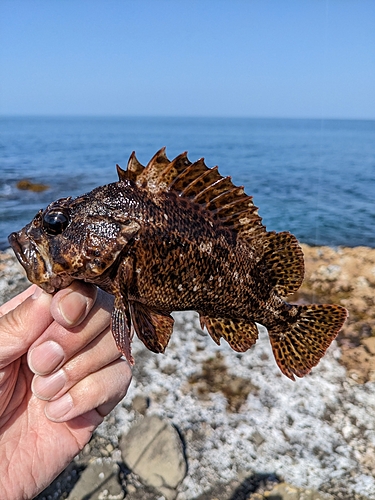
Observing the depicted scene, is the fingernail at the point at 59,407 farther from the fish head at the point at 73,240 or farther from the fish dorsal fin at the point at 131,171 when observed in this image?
the fish dorsal fin at the point at 131,171

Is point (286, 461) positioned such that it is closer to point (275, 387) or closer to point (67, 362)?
point (275, 387)

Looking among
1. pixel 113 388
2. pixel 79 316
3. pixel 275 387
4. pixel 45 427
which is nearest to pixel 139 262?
pixel 79 316

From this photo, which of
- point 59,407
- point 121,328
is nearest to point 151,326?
point 121,328

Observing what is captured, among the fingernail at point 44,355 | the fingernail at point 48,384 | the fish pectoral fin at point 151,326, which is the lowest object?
the fingernail at point 48,384

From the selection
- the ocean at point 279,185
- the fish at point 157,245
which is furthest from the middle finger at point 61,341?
the ocean at point 279,185

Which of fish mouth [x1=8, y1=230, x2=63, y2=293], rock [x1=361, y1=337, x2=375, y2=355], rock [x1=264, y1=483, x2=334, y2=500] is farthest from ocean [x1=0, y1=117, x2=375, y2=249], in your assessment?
fish mouth [x1=8, y1=230, x2=63, y2=293]

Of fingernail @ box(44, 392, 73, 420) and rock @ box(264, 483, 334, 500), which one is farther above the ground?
fingernail @ box(44, 392, 73, 420)

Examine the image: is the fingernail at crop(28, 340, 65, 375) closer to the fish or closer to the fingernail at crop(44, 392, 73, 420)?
the fingernail at crop(44, 392, 73, 420)
